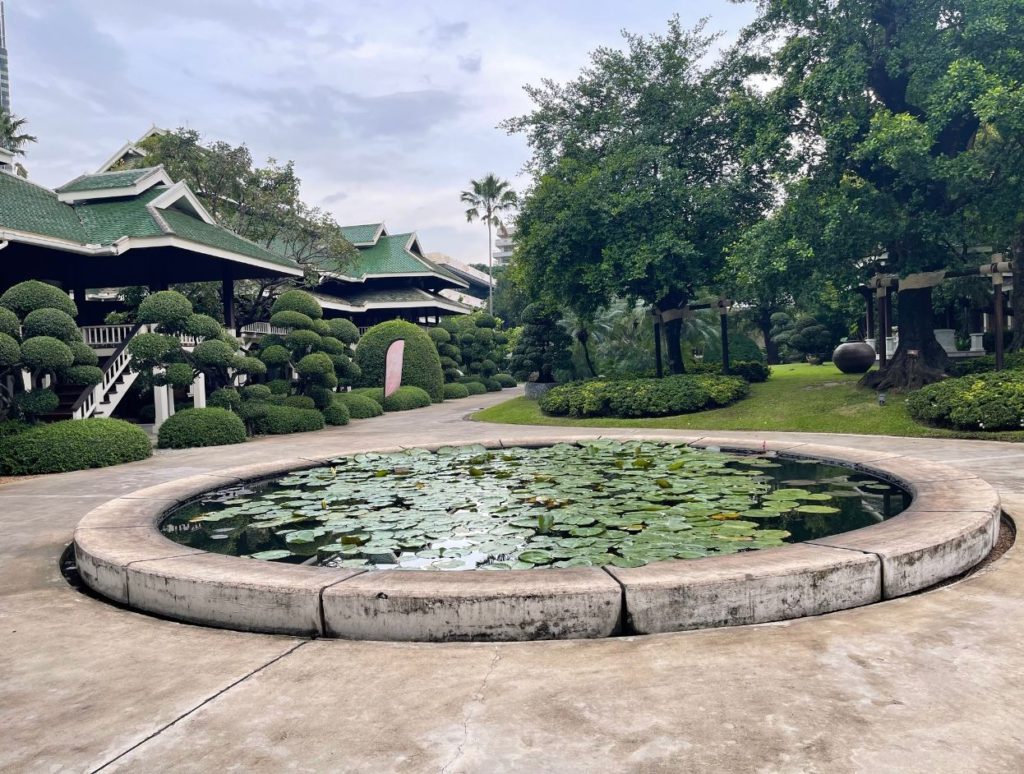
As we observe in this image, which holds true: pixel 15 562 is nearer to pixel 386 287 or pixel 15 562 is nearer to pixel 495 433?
pixel 495 433

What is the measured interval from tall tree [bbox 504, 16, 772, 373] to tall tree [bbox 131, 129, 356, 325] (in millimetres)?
9715

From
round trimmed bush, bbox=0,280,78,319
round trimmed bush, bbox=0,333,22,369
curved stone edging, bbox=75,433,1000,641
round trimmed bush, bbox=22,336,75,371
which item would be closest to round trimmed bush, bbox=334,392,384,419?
round trimmed bush, bbox=0,280,78,319

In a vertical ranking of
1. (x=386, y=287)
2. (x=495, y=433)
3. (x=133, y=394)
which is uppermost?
(x=386, y=287)

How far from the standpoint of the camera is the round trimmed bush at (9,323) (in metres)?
11.4

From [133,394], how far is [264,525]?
1425 cm

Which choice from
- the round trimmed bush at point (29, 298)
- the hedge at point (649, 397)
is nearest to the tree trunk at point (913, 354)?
the hedge at point (649, 397)

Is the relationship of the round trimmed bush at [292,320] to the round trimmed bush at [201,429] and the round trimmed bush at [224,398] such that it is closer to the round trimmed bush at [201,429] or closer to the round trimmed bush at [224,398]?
the round trimmed bush at [224,398]

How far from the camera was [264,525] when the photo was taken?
5.52 m

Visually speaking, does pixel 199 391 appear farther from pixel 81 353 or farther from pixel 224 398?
pixel 81 353

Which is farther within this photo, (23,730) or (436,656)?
(436,656)

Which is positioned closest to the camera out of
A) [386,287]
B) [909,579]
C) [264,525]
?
[909,579]

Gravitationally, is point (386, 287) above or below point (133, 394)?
above

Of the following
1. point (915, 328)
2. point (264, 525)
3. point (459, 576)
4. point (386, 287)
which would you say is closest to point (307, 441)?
point (264, 525)

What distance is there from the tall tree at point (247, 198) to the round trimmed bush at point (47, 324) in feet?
38.5
